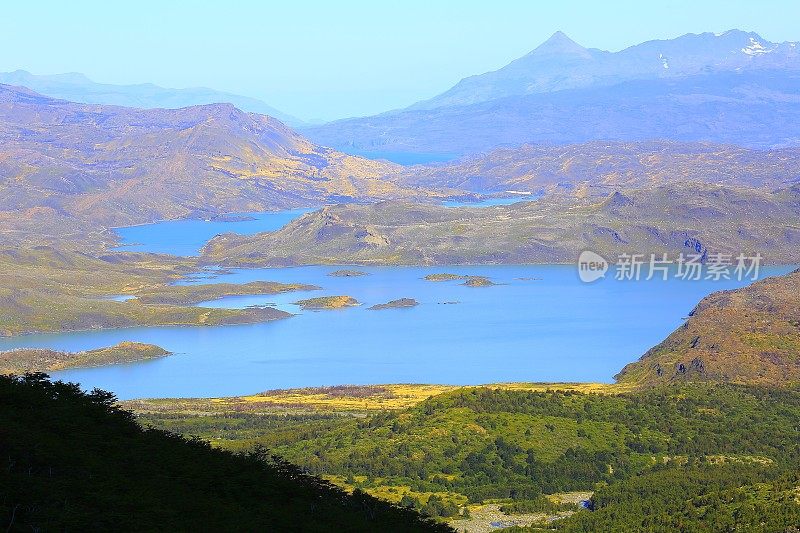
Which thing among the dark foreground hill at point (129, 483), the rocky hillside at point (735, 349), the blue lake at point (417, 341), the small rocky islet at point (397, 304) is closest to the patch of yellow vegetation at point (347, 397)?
the blue lake at point (417, 341)

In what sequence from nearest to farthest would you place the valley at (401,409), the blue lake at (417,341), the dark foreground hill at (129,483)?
the dark foreground hill at (129,483)
the valley at (401,409)
the blue lake at (417,341)

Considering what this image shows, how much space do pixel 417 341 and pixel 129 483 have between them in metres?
116

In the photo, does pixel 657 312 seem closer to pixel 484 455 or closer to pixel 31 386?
pixel 484 455

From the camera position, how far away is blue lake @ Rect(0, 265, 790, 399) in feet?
399

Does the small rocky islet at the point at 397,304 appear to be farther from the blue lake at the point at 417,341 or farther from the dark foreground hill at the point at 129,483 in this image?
the dark foreground hill at the point at 129,483

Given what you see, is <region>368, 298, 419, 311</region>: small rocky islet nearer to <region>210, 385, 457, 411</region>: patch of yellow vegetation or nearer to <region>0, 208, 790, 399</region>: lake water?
<region>0, 208, 790, 399</region>: lake water

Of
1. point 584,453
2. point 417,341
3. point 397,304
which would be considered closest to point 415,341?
point 417,341

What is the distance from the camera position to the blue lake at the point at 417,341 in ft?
399

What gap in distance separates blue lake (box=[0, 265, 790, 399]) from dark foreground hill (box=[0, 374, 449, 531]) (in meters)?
78.4

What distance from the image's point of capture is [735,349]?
94.9m

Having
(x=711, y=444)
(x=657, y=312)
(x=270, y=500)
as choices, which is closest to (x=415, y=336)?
(x=657, y=312)

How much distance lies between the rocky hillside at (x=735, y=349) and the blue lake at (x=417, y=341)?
33.2 feet

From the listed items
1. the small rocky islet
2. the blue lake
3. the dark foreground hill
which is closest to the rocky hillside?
the blue lake

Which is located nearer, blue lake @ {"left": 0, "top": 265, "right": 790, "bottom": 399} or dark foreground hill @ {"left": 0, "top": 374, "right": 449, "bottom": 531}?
dark foreground hill @ {"left": 0, "top": 374, "right": 449, "bottom": 531}
